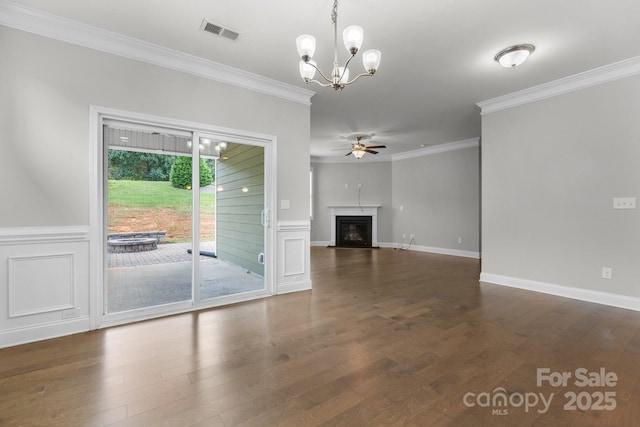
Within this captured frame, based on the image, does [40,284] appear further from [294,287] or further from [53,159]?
[294,287]

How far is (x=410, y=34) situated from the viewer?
281cm

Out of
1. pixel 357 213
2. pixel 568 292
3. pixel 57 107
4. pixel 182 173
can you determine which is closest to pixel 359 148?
pixel 357 213

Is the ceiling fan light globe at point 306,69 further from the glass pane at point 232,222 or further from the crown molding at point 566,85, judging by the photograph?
the crown molding at point 566,85

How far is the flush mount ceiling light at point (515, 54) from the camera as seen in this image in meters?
3.01

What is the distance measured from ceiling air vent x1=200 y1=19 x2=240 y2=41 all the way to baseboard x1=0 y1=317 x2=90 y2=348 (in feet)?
9.86

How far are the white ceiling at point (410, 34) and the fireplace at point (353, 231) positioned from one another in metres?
5.31

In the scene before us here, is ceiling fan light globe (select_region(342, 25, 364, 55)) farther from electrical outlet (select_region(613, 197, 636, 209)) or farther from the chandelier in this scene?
electrical outlet (select_region(613, 197, 636, 209))

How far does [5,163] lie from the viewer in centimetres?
244

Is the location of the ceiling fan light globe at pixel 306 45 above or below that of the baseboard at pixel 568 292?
above

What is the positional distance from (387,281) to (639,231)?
3072mm

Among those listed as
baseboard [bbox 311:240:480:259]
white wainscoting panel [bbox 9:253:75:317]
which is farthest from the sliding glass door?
baseboard [bbox 311:240:480:259]

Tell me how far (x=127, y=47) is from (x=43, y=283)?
2404mm

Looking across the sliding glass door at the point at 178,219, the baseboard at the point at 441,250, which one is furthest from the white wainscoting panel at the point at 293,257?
the baseboard at the point at 441,250

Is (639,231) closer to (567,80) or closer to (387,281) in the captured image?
(567,80)
